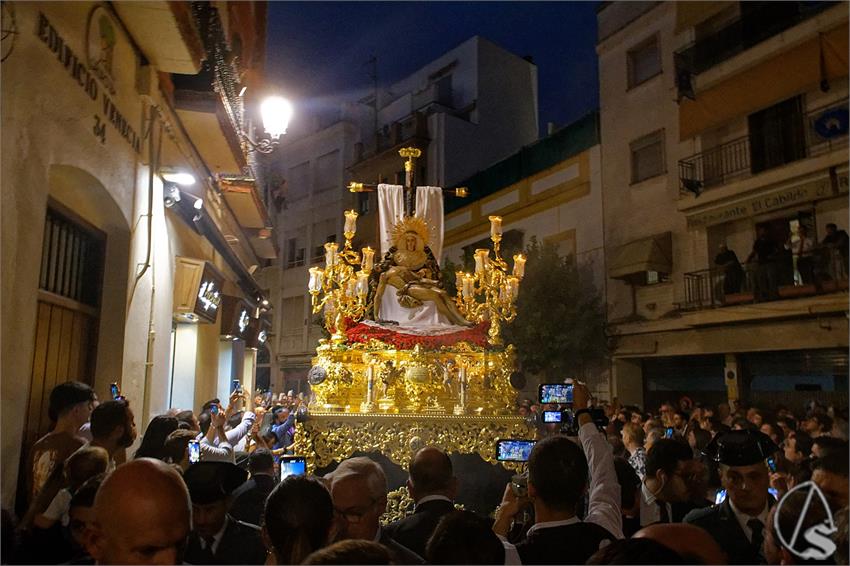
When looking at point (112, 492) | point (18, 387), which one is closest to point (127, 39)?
point (18, 387)

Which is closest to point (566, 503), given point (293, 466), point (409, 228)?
point (293, 466)

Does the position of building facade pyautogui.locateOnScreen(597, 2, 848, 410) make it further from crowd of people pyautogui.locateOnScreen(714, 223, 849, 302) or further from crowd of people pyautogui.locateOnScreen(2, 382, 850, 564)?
crowd of people pyautogui.locateOnScreen(2, 382, 850, 564)

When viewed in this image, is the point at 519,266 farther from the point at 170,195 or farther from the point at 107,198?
the point at 107,198

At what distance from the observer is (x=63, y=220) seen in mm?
5105

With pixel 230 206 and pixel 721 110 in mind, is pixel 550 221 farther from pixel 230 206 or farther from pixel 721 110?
pixel 230 206

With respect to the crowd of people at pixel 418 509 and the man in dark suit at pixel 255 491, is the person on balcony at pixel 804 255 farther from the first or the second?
the man in dark suit at pixel 255 491

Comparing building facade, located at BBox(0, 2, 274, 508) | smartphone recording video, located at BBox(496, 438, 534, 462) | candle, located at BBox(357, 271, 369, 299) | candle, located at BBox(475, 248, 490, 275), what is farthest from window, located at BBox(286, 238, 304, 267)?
smartphone recording video, located at BBox(496, 438, 534, 462)

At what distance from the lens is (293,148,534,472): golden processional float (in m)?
7.07

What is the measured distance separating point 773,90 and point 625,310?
5.54 meters

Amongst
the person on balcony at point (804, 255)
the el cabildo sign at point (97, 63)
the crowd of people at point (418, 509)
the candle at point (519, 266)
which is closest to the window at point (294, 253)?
the candle at point (519, 266)

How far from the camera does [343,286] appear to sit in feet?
27.7

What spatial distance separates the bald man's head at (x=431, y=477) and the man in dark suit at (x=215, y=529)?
0.80 m

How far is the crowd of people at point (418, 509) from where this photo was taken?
1944 millimetres

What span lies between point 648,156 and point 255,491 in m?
13.4
